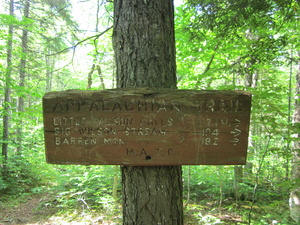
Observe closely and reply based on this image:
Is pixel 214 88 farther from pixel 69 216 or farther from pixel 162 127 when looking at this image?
pixel 69 216

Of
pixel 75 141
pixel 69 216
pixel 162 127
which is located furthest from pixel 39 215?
pixel 162 127

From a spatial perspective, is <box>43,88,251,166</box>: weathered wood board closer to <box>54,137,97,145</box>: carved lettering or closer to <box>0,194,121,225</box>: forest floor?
<box>54,137,97,145</box>: carved lettering

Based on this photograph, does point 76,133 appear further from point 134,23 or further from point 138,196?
point 134,23

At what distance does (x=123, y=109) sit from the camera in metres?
1.35

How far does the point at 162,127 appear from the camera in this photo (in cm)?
134

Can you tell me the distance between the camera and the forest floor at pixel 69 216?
4.19 meters

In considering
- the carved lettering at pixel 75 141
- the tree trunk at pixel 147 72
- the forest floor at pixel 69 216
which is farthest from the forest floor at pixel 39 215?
the carved lettering at pixel 75 141

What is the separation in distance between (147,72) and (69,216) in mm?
4773

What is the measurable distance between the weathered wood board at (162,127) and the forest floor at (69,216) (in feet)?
9.41

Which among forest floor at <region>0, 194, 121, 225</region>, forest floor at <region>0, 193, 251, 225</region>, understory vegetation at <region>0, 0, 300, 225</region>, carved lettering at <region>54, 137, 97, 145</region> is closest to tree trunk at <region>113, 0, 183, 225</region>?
carved lettering at <region>54, 137, 97, 145</region>

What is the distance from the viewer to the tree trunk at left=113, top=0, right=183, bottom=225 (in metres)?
1.44

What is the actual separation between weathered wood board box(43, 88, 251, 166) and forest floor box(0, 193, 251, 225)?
2870mm

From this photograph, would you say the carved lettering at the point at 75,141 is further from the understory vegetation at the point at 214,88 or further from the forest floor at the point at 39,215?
the forest floor at the point at 39,215

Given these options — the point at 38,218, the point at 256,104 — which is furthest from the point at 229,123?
the point at 38,218
